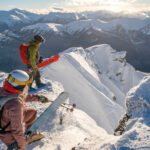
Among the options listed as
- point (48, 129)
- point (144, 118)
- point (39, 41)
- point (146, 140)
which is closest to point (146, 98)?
point (144, 118)

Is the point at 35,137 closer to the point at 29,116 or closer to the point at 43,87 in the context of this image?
the point at 29,116

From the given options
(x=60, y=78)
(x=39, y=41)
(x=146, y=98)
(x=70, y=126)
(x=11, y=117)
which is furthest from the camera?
(x=60, y=78)

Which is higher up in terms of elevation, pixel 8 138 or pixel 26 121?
pixel 8 138

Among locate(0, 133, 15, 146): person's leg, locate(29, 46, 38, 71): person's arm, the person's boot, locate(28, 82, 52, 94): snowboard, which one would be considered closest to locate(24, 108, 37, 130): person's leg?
the person's boot

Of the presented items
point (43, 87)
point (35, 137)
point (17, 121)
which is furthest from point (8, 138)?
point (43, 87)

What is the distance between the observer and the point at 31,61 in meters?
7.90

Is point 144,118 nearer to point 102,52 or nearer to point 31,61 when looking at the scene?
point 31,61

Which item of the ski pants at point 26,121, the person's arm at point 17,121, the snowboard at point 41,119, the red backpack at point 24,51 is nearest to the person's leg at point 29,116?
the ski pants at point 26,121

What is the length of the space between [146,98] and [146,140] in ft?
7.92

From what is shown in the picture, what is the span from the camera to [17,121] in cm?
360

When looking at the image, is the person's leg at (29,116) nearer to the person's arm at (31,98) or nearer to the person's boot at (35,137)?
the person's arm at (31,98)

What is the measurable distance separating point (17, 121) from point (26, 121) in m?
1.30

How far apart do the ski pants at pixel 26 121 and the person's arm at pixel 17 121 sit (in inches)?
11.2

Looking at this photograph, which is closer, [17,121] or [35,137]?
[17,121]
